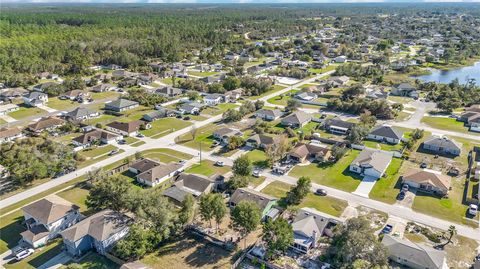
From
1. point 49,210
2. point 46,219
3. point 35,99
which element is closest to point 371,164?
point 49,210

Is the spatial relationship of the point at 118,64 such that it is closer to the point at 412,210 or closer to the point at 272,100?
the point at 272,100

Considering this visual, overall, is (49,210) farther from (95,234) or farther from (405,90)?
(405,90)

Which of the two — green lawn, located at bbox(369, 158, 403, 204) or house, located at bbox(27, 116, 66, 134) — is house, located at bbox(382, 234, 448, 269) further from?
house, located at bbox(27, 116, 66, 134)

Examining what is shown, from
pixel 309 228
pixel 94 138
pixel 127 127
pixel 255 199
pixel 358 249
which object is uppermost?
pixel 358 249

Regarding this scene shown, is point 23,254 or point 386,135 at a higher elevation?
point 386,135

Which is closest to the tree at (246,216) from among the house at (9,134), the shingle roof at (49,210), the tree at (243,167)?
the tree at (243,167)

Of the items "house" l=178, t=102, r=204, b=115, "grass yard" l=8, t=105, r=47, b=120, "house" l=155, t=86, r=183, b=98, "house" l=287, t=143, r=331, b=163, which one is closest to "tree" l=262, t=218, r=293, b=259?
"house" l=287, t=143, r=331, b=163

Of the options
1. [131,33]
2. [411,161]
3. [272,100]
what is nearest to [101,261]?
[411,161]
